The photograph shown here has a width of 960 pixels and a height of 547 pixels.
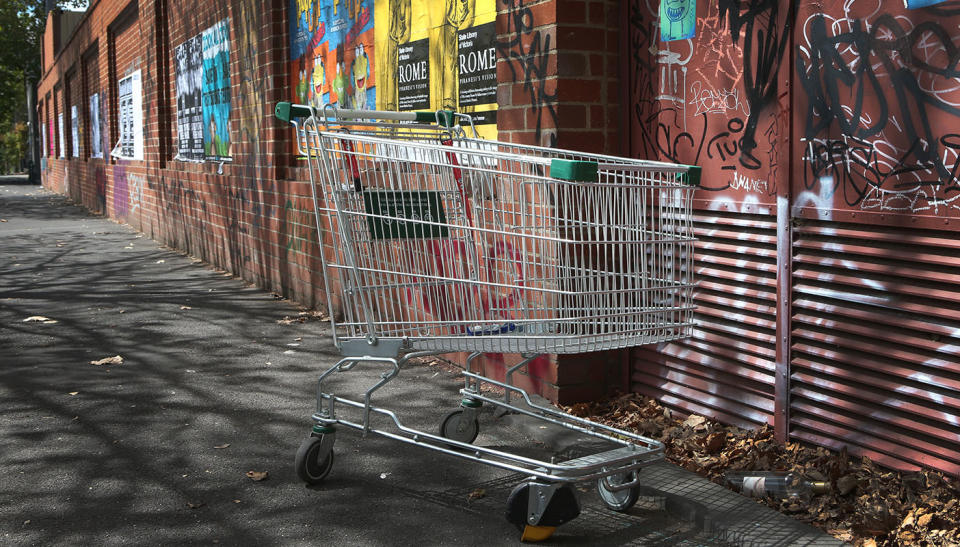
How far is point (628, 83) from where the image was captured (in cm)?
538

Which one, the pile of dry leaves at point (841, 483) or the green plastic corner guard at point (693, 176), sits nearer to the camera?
the pile of dry leaves at point (841, 483)

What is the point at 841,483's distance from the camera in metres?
3.82

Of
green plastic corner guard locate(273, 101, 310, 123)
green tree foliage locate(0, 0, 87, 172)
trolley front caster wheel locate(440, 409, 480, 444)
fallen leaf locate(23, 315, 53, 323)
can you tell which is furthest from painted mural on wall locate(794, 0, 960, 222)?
green tree foliage locate(0, 0, 87, 172)

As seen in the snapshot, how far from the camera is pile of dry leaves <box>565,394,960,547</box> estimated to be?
3436 mm

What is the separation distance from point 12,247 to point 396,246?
13.9 metres

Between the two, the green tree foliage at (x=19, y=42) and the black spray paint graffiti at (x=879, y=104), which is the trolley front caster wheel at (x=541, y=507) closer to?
the black spray paint graffiti at (x=879, y=104)

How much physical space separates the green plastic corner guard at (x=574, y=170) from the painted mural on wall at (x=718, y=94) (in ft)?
4.64

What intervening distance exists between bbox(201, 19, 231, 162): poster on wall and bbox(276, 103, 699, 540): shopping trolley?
25.8ft

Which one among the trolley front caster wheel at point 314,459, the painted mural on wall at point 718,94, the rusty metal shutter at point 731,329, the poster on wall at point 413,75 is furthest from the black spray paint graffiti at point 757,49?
the poster on wall at point 413,75

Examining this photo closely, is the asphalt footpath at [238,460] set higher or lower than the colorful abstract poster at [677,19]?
lower

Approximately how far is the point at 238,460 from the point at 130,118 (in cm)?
1714

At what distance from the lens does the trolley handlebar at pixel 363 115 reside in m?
4.28

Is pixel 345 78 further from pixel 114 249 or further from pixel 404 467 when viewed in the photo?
pixel 114 249

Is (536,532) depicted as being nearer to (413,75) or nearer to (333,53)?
(413,75)
